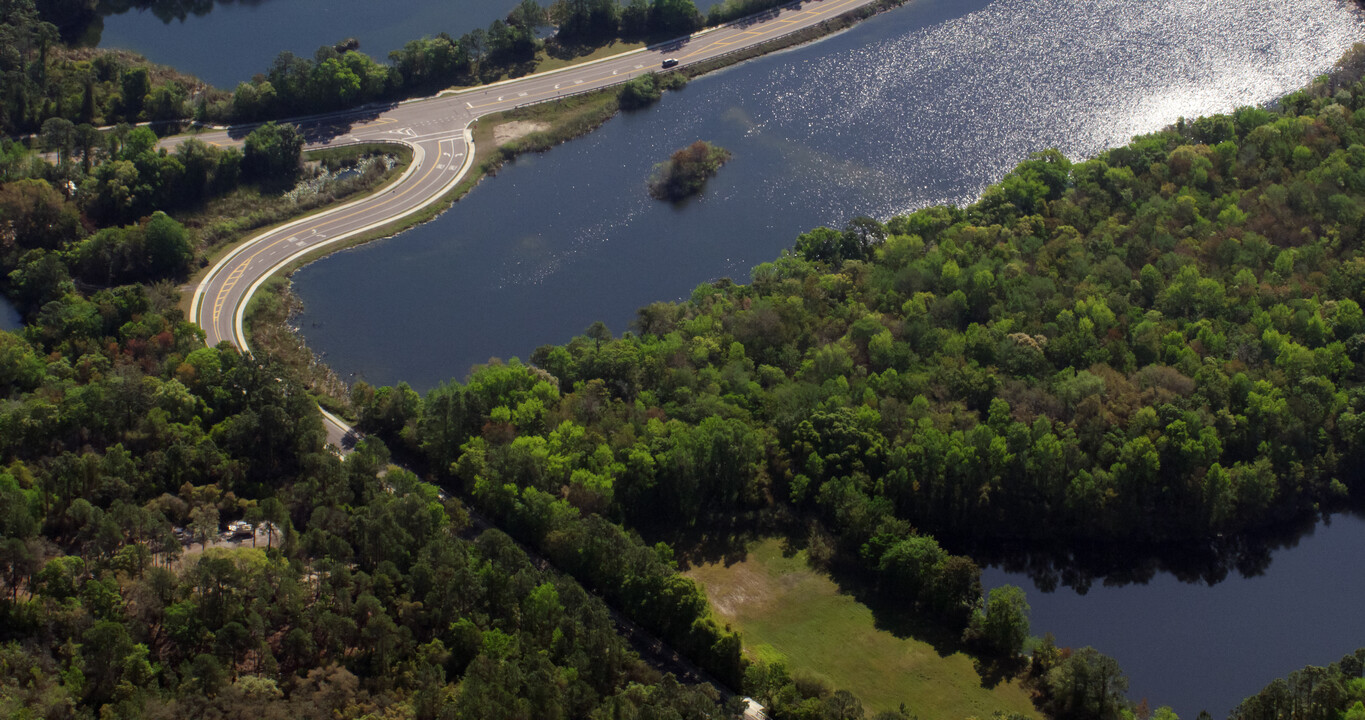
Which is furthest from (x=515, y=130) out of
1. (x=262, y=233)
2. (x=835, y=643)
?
(x=835, y=643)

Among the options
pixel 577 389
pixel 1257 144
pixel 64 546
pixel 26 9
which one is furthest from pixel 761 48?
pixel 64 546

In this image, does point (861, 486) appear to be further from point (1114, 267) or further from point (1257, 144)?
point (1257, 144)

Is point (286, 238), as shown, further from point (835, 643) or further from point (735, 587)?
point (835, 643)

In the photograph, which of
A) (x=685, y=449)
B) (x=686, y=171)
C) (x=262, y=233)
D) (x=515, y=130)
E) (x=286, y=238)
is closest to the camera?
(x=685, y=449)

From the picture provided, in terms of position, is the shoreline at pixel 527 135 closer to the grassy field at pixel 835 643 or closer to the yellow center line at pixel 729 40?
the yellow center line at pixel 729 40

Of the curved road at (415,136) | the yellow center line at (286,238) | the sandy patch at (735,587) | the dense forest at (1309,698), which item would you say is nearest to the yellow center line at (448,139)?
the yellow center line at (286,238)

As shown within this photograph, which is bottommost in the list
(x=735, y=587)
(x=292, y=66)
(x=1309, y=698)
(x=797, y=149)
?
(x=1309, y=698)

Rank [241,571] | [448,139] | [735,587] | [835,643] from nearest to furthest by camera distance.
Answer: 1. [241,571]
2. [835,643]
3. [735,587]
4. [448,139]
